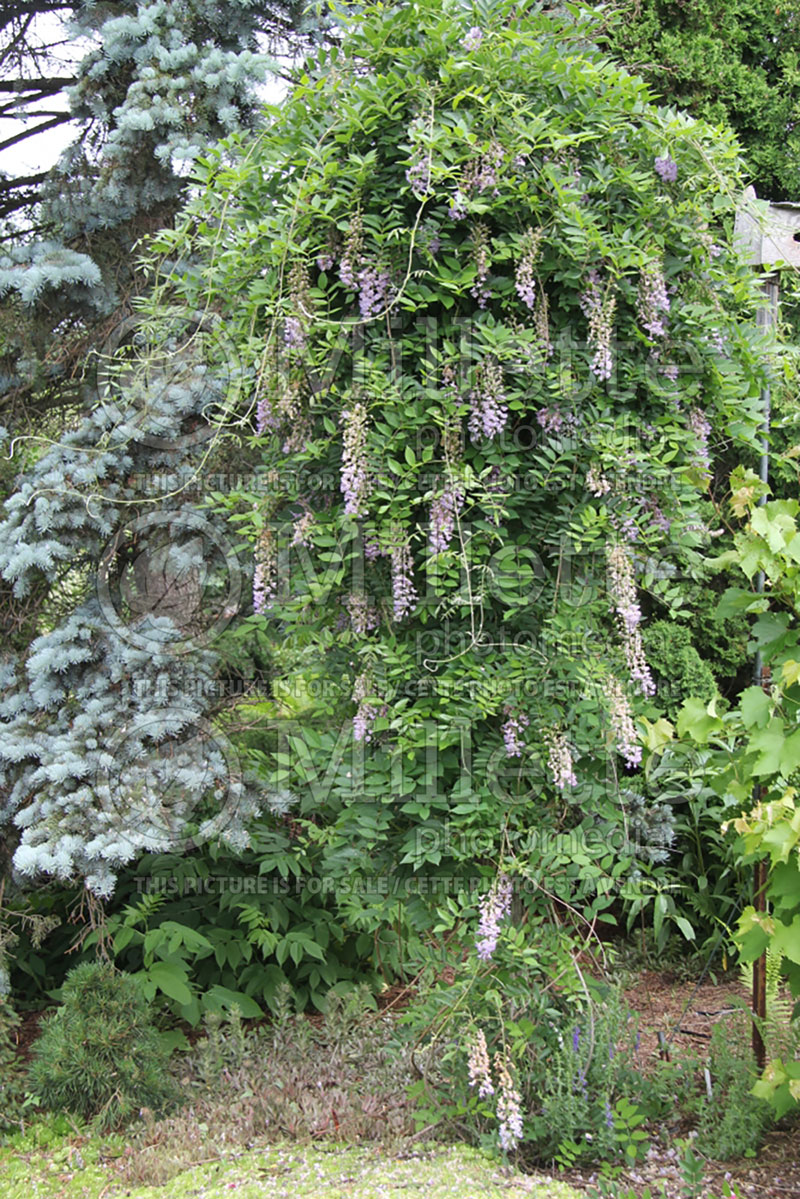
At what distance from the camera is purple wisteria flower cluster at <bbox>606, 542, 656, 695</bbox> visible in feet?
7.59

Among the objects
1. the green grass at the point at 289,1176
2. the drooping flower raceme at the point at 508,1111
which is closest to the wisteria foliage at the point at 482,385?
the drooping flower raceme at the point at 508,1111

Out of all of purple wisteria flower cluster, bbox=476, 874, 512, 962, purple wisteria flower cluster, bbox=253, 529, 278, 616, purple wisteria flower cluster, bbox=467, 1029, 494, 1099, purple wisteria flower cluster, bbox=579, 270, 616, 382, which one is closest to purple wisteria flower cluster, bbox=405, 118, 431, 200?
purple wisteria flower cluster, bbox=579, 270, 616, 382

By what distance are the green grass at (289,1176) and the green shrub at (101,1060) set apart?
0.13 m

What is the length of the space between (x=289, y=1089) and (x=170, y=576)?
1.73 meters

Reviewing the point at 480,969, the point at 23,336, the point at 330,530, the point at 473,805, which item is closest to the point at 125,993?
the point at 480,969

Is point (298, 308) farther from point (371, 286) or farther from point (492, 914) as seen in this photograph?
point (492, 914)

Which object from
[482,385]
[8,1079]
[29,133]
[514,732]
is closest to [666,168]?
[482,385]

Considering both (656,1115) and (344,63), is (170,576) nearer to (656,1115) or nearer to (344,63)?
(344,63)

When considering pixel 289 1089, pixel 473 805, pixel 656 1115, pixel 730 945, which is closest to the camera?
pixel 473 805

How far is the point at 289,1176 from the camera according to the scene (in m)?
2.35

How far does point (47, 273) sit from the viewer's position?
10.9 feet

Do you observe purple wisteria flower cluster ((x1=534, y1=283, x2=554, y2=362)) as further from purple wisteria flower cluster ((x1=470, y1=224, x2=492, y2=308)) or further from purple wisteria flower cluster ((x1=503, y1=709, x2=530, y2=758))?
purple wisteria flower cluster ((x1=503, y1=709, x2=530, y2=758))

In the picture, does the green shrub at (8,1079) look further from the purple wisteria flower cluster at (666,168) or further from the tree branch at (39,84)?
the tree branch at (39,84)

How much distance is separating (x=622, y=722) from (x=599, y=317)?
36.6 inches
